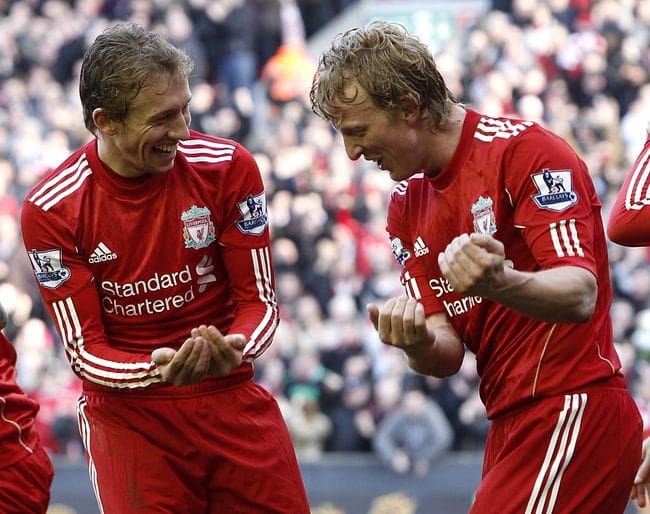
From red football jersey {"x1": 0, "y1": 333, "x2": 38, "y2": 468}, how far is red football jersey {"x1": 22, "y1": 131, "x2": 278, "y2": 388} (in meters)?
0.32

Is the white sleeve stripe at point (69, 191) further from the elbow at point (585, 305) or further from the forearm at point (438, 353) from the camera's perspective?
the elbow at point (585, 305)

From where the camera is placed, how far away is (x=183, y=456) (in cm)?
516

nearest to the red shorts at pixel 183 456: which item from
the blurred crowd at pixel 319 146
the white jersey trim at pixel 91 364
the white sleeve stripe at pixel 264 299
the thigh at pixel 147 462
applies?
the thigh at pixel 147 462

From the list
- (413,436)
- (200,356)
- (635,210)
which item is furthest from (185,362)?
(413,436)

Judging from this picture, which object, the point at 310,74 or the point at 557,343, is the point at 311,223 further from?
the point at 557,343

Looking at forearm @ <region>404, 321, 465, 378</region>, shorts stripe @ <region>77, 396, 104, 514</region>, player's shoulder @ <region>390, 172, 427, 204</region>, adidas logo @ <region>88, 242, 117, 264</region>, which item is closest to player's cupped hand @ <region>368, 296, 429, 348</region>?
forearm @ <region>404, 321, 465, 378</region>

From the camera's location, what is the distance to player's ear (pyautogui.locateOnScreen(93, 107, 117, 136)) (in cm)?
496

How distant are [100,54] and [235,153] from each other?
64 cm

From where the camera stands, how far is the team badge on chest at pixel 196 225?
16.8 feet

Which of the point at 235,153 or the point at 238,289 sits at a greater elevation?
the point at 235,153

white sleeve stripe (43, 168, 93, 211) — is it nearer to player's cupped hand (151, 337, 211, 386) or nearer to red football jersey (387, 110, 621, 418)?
player's cupped hand (151, 337, 211, 386)

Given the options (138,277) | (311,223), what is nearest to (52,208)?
(138,277)

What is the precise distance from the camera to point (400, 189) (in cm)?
502

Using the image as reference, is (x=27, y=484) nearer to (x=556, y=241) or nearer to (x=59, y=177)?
(x=59, y=177)
